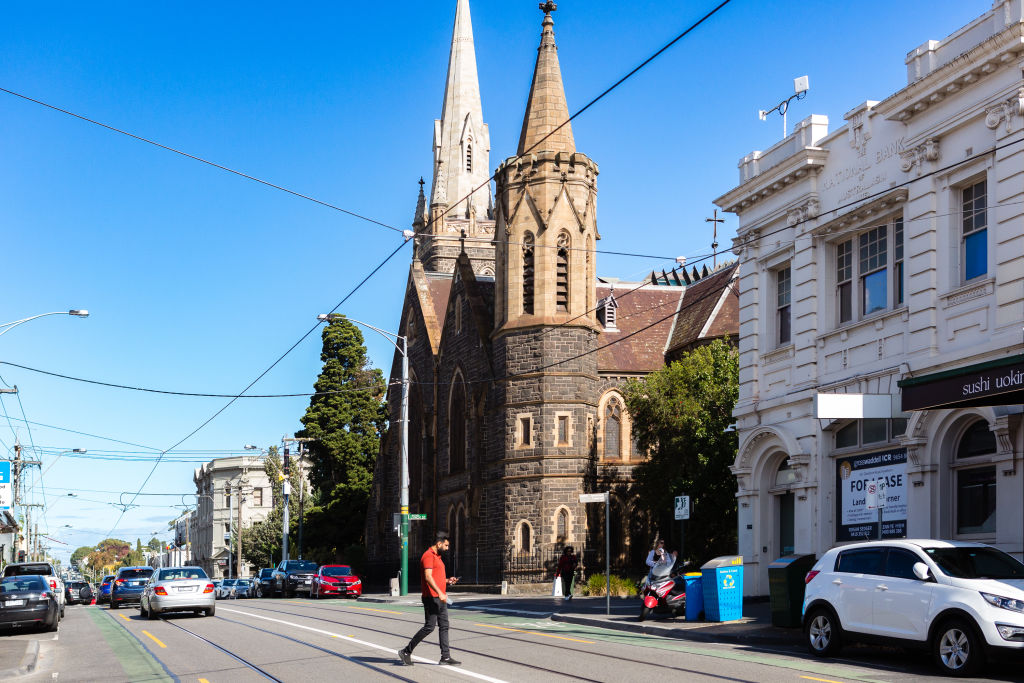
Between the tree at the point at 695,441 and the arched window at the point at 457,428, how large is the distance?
12.5 metres

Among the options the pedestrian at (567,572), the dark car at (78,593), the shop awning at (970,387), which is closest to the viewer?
the shop awning at (970,387)

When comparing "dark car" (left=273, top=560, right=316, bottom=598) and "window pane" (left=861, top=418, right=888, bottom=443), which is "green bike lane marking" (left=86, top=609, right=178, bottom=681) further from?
"dark car" (left=273, top=560, right=316, bottom=598)

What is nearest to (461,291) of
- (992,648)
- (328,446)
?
(328,446)

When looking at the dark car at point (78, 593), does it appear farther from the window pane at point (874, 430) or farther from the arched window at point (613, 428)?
the window pane at point (874, 430)

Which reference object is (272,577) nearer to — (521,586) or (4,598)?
(521,586)

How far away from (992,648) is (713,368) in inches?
968

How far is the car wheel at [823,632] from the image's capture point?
1606cm

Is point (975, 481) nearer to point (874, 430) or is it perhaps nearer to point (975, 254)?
point (874, 430)

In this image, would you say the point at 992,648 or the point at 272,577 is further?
the point at 272,577

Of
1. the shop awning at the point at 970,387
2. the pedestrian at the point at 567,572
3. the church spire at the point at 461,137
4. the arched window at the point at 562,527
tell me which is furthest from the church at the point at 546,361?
the church spire at the point at 461,137

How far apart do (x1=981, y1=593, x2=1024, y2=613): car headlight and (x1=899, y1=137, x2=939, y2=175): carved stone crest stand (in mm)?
9966

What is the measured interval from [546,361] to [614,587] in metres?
8.89

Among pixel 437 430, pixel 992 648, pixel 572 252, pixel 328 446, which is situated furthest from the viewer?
pixel 328 446

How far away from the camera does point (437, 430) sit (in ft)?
175
